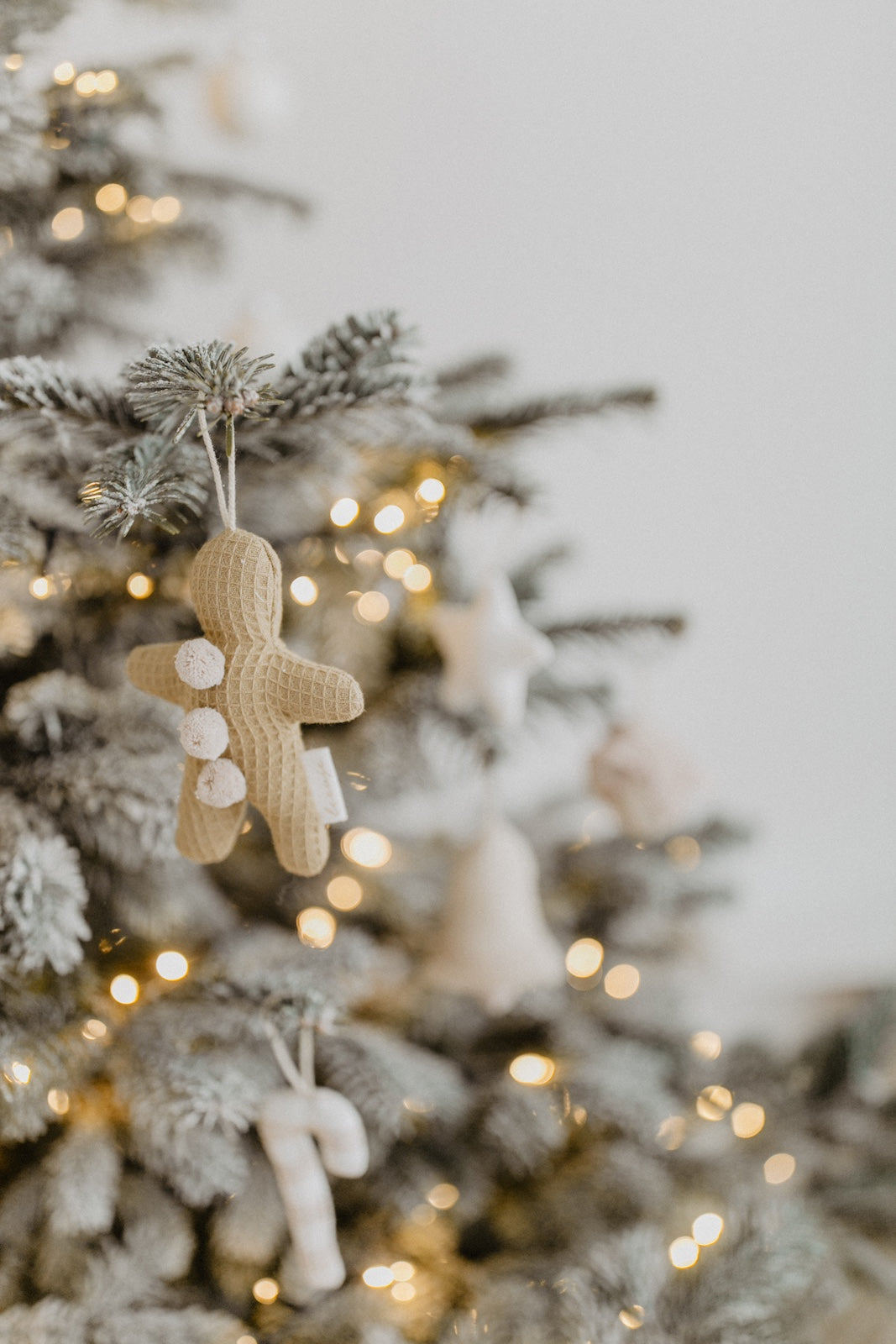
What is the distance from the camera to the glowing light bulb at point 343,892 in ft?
2.00

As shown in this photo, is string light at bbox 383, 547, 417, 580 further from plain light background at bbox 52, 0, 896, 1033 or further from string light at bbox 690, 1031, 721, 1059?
string light at bbox 690, 1031, 721, 1059

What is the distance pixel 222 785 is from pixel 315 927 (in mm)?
249

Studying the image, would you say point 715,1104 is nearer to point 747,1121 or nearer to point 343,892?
point 747,1121

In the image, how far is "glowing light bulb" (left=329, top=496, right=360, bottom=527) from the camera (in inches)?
17.9

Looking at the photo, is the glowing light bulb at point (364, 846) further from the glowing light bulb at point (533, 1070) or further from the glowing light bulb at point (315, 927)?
the glowing light bulb at point (533, 1070)

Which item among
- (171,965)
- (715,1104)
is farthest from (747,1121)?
(171,965)

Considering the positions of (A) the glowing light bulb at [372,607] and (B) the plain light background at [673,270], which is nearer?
(A) the glowing light bulb at [372,607]

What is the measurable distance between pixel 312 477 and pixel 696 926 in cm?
60

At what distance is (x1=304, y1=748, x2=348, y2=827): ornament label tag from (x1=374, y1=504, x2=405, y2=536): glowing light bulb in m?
0.17

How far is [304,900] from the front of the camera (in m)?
0.60

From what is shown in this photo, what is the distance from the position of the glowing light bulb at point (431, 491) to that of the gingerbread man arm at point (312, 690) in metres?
0.18

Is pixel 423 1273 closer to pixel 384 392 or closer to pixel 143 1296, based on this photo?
pixel 143 1296

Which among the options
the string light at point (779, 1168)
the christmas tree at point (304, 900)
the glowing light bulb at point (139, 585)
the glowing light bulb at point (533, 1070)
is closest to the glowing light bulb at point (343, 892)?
the christmas tree at point (304, 900)

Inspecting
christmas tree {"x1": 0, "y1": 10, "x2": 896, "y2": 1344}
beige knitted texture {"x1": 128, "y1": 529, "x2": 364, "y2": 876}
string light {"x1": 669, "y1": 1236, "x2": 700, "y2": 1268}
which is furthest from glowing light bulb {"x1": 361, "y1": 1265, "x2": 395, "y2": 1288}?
beige knitted texture {"x1": 128, "y1": 529, "x2": 364, "y2": 876}
